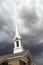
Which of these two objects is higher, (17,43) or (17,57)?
(17,43)

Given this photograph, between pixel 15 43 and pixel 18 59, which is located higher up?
pixel 15 43

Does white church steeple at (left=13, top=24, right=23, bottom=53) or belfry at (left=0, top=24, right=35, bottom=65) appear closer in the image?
belfry at (left=0, top=24, right=35, bottom=65)

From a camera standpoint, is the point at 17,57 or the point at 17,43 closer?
the point at 17,57

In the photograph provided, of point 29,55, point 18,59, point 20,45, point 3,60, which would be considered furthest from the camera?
point 20,45

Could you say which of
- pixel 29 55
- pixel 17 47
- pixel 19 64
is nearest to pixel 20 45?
pixel 17 47

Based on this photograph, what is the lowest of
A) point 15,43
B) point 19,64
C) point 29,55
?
point 19,64

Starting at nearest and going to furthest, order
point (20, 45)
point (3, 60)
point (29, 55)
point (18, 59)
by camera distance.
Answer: point (3, 60) < point (18, 59) < point (29, 55) < point (20, 45)

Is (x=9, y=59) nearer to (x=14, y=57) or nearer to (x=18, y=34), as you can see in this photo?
(x=14, y=57)

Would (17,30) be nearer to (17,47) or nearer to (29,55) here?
(17,47)

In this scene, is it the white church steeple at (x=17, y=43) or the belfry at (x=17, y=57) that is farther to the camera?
the white church steeple at (x=17, y=43)

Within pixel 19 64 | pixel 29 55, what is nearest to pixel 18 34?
pixel 29 55

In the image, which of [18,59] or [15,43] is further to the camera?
[15,43]

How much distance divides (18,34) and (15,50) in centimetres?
462

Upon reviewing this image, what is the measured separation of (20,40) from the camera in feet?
221
